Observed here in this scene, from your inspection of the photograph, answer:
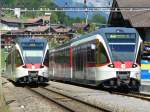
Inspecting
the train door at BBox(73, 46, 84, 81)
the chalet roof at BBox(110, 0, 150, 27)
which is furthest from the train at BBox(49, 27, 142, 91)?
the chalet roof at BBox(110, 0, 150, 27)

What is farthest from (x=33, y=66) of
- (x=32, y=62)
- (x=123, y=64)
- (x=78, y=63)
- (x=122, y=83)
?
(x=123, y=64)

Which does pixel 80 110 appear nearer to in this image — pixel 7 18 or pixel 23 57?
pixel 23 57

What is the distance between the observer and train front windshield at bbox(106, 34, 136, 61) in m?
28.0

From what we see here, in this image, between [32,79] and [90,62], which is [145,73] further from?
[32,79]

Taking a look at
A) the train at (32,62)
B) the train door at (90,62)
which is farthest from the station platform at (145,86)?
the train at (32,62)

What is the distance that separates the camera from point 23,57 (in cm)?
3600

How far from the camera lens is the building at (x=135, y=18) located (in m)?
50.8

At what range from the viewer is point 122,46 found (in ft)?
93.3

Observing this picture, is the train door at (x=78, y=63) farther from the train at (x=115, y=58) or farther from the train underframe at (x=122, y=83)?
the train underframe at (x=122, y=83)

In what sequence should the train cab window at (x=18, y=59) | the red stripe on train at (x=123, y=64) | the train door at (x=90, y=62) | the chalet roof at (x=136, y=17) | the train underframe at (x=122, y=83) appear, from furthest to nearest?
1. the chalet roof at (x=136, y=17)
2. the train cab window at (x=18, y=59)
3. the train door at (x=90, y=62)
4. the train underframe at (x=122, y=83)
5. the red stripe on train at (x=123, y=64)

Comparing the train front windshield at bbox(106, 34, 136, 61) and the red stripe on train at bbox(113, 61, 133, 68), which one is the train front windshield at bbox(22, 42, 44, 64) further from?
the red stripe on train at bbox(113, 61, 133, 68)

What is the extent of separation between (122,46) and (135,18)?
23911 mm

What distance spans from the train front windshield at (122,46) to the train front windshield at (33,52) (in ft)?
27.6

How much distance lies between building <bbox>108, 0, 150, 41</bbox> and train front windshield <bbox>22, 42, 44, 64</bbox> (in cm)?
1229
